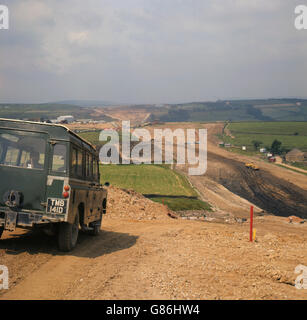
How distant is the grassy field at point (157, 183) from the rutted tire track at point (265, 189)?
7.79 metres

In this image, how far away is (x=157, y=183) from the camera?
54375 millimetres

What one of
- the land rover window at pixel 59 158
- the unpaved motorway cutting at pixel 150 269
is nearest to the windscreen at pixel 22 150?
the land rover window at pixel 59 158

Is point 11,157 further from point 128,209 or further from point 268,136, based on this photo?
point 268,136

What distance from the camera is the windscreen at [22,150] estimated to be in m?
10.4

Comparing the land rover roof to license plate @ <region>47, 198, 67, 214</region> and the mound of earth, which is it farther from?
the mound of earth

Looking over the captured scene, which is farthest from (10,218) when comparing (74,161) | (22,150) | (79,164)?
(79,164)

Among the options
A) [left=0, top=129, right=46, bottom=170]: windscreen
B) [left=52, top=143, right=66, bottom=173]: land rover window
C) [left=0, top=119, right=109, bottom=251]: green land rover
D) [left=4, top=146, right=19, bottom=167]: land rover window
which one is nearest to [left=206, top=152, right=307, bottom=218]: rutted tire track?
[left=0, top=119, right=109, bottom=251]: green land rover

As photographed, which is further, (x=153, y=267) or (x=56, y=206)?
(x=56, y=206)

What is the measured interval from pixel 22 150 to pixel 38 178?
89 centimetres

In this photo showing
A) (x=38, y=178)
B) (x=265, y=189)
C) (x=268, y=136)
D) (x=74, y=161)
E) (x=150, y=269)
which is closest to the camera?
(x=150, y=269)

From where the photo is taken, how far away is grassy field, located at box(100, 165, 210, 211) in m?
42.7

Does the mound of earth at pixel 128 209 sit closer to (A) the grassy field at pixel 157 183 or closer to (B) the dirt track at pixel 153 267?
(B) the dirt track at pixel 153 267

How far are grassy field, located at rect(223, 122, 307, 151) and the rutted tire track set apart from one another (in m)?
39.5

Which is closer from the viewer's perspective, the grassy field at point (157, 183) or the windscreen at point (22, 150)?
the windscreen at point (22, 150)
